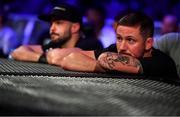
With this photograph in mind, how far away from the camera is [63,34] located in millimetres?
3760

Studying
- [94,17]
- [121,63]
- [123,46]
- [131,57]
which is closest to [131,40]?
[123,46]

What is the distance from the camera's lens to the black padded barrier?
1.22m

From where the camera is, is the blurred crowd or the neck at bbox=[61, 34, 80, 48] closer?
the neck at bbox=[61, 34, 80, 48]

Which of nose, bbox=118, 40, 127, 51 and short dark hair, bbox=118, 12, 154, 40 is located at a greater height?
short dark hair, bbox=118, 12, 154, 40

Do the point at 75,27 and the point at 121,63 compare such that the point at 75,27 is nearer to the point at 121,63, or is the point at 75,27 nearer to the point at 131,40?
the point at 131,40

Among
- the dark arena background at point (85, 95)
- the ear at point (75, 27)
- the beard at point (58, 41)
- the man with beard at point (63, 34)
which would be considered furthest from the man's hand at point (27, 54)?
the dark arena background at point (85, 95)

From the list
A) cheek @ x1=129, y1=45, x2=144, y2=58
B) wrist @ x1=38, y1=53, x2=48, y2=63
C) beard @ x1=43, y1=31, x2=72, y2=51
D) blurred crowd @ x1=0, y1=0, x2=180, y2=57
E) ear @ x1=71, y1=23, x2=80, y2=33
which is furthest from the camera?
blurred crowd @ x1=0, y1=0, x2=180, y2=57

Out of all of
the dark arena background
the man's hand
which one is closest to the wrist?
the man's hand

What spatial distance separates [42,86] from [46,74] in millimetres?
364

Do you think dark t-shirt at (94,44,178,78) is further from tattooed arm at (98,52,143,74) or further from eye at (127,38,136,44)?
eye at (127,38,136,44)

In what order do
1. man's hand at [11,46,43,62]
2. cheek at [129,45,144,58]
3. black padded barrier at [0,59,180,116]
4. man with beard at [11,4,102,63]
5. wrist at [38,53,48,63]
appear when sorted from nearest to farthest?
black padded barrier at [0,59,180,116] → cheek at [129,45,144,58] → wrist at [38,53,48,63] → man's hand at [11,46,43,62] → man with beard at [11,4,102,63]

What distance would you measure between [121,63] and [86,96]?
0.88 m

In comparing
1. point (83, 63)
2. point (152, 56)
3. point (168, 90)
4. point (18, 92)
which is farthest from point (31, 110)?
point (152, 56)

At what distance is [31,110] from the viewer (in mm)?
1235
